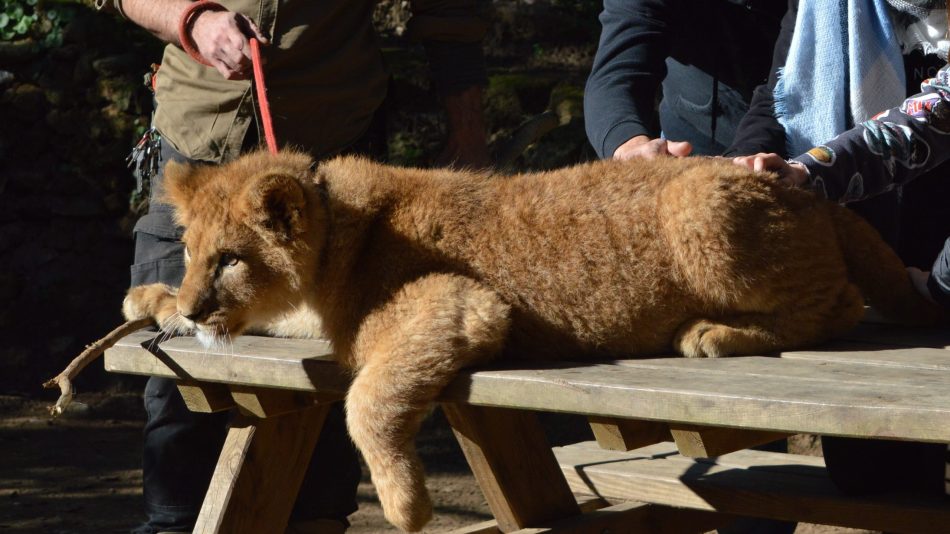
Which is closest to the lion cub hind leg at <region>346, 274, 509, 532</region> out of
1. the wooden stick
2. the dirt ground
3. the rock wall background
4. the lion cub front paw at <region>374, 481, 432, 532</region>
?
the lion cub front paw at <region>374, 481, 432, 532</region>

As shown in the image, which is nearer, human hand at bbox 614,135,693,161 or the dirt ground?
human hand at bbox 614,135,693,161

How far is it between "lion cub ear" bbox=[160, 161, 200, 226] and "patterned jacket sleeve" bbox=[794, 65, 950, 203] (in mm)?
1556

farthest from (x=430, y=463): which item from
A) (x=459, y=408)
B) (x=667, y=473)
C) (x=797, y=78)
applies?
(x=797, y=78)

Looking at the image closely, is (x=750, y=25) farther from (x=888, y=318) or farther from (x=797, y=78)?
(x=888, y=318)

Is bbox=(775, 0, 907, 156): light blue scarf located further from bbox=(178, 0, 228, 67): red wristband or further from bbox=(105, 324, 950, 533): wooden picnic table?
bbox=(178, 0, 228, 67): red wristband

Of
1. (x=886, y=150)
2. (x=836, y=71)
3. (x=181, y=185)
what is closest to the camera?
(x=181, y=185)

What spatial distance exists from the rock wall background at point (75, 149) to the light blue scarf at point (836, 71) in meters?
4.16

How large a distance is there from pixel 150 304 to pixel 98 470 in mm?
3693

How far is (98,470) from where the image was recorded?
645cm

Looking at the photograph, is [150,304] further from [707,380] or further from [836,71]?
[836,71]

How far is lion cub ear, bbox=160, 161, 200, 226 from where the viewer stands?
116 inches

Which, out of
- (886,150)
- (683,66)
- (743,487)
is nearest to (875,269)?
(886,150)

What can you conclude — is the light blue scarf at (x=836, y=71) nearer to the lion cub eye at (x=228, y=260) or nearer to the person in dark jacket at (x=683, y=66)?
the person in dark jacket at (x=683, y=66)

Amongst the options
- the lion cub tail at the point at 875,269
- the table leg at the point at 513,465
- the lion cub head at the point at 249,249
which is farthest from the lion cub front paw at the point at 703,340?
the lion cub head at the point at 249,249
